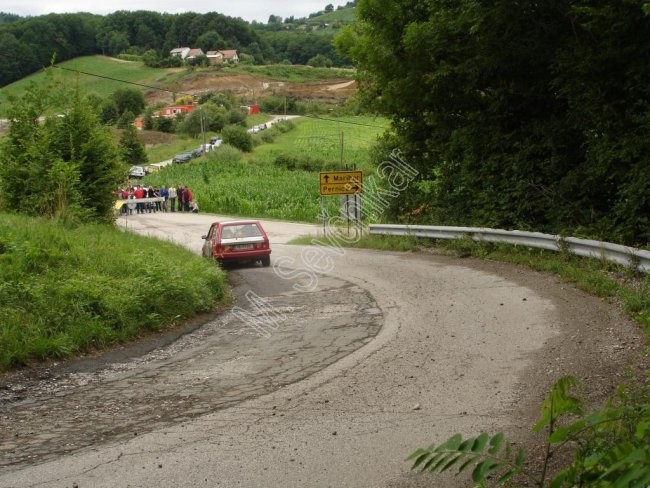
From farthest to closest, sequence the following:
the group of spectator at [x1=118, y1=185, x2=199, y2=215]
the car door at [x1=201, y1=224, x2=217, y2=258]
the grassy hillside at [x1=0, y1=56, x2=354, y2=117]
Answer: the grassy hillside at [x1=0, y1=56, x2=354, y2=117], the group of spectator at [x1=118, y1=185, x2=199, y2=215], the car door at [x1=201, y1=224, x2=217, y2=258]

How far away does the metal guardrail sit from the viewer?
13398 mm

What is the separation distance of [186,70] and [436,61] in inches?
5656

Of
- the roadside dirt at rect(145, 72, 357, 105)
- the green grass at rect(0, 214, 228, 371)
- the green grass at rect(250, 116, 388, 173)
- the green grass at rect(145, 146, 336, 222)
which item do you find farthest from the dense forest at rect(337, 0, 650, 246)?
the roadside dirt at rect(145, 72, 357, 105)

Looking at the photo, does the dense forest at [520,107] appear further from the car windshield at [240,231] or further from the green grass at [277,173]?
the car windshield at [240,231]

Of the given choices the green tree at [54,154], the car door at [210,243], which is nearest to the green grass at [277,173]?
the car door at [210,243]

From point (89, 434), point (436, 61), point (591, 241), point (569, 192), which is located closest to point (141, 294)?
point (89, 434)

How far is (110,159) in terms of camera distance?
944 inches

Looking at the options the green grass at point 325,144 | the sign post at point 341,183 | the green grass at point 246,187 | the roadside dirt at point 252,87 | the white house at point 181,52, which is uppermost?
the white house at point 181,52

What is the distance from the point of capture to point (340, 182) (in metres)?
27.8

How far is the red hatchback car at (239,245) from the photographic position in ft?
68.1

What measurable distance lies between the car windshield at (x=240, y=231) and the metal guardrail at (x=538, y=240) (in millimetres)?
4255

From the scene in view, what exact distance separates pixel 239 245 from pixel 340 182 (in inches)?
309

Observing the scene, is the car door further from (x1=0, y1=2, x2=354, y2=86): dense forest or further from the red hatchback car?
(x1=0, y1=2, x2=354, y2=86): dense forest

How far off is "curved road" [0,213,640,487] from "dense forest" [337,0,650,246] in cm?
384
